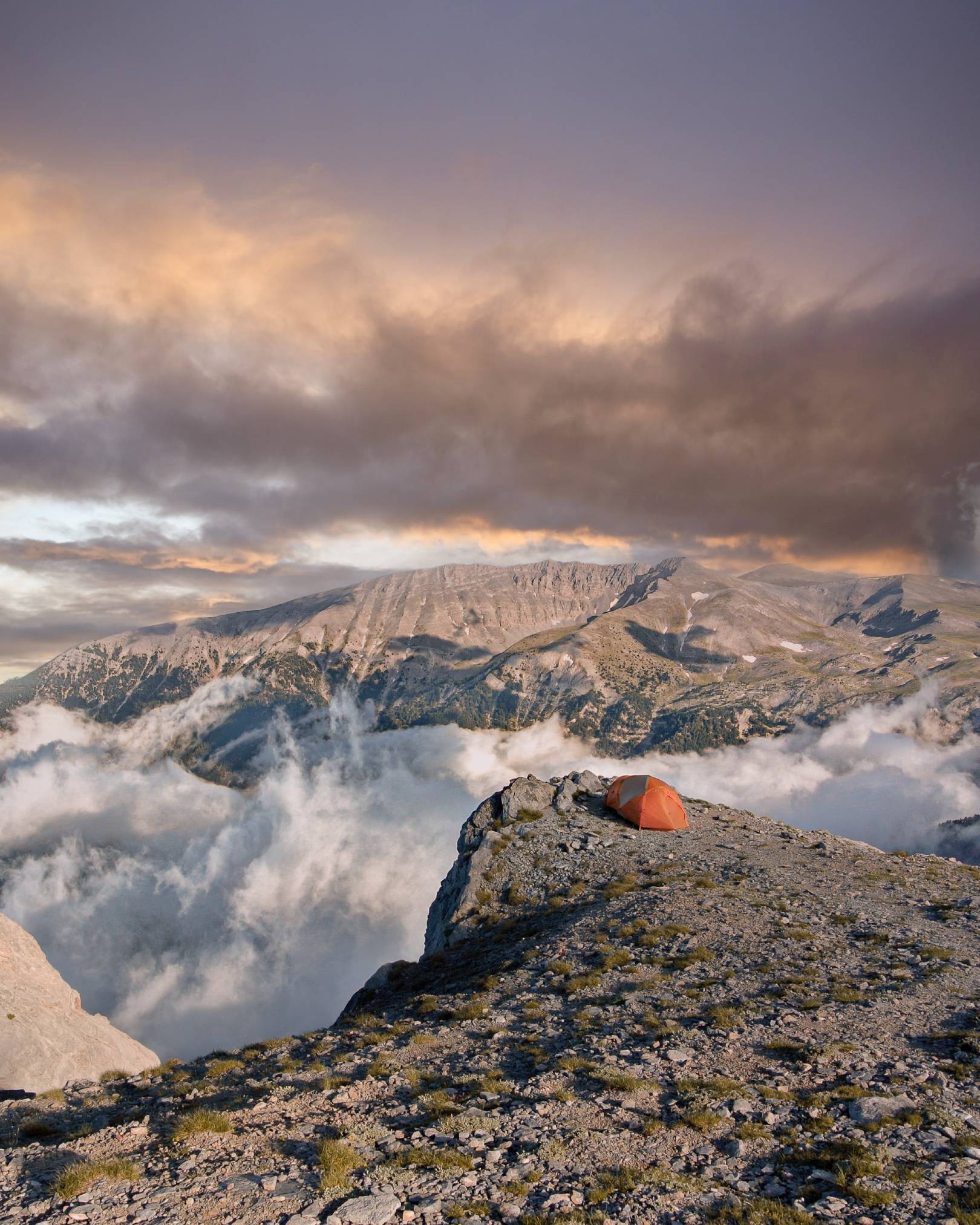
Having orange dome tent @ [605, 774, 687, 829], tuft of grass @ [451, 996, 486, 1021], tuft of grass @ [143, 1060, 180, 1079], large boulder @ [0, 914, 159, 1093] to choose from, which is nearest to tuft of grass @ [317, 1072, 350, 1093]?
tuft of grass @ [451, 996, 486, 1021]

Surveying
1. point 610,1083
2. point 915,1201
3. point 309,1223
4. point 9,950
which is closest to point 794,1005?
point 610,1083

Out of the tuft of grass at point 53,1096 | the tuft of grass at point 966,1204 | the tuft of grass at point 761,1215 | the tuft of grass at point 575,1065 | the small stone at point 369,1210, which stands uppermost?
the tuft of grass at point 966,1204

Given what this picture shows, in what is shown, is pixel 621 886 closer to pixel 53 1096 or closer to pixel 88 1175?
pixel 53 1096

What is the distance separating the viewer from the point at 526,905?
139 ft

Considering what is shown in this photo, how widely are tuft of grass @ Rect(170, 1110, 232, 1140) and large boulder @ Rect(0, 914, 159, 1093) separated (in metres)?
24.0

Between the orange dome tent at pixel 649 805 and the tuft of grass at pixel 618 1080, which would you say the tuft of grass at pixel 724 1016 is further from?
the orange dome tent at pixel 649 805

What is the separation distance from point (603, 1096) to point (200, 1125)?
10.4m

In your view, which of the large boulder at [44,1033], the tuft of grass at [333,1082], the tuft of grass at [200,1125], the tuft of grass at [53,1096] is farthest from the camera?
the large boulder at [44,1033]

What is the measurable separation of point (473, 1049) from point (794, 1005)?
11914 mm

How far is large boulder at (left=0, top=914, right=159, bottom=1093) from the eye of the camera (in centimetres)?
3575

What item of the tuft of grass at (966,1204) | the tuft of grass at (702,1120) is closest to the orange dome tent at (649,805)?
the tuft of grass at (702,1120)

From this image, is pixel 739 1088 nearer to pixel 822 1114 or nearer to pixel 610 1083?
pixel 822 1114

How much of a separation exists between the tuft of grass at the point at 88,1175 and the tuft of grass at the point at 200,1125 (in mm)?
1645

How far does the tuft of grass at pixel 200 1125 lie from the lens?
15.1 metres
